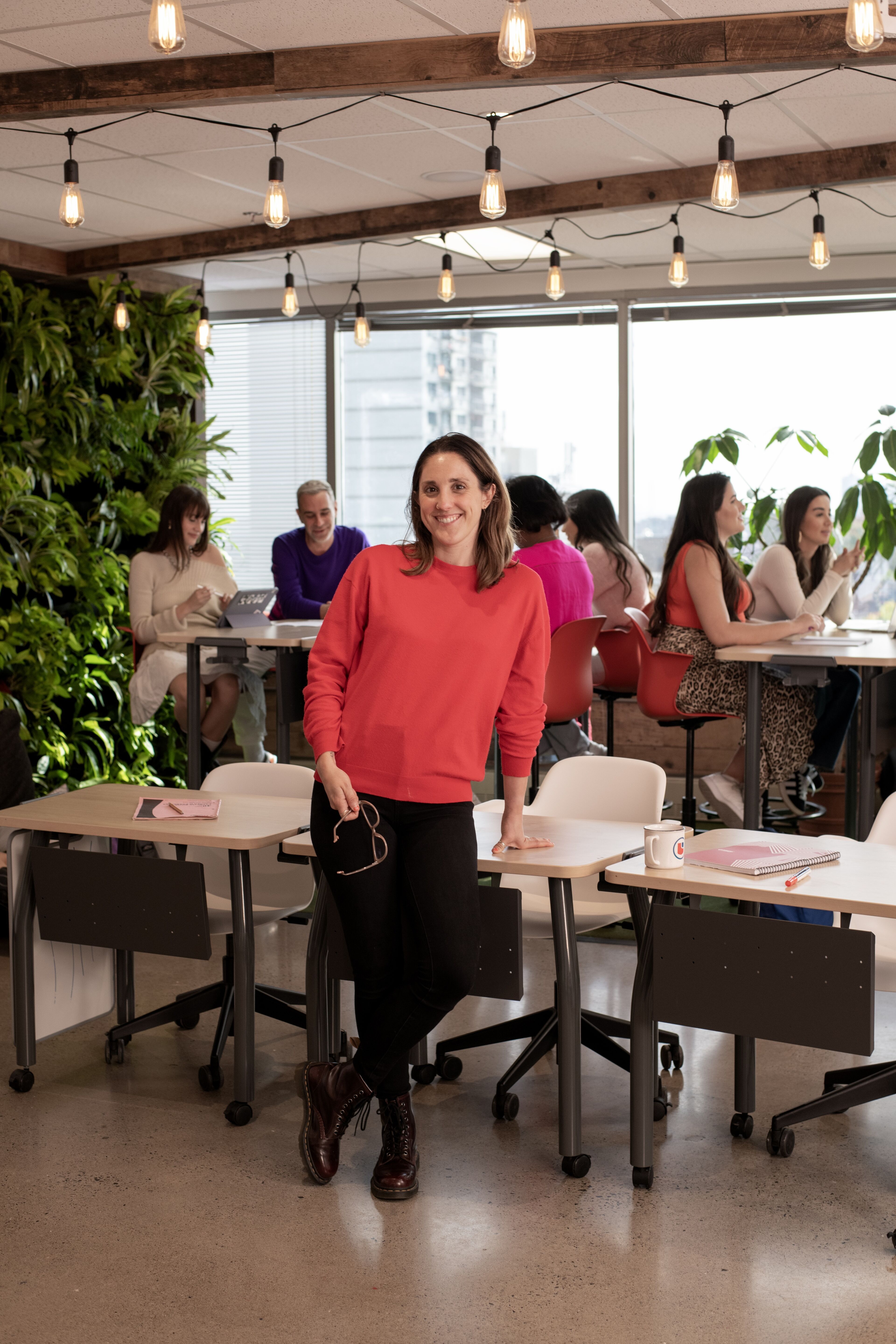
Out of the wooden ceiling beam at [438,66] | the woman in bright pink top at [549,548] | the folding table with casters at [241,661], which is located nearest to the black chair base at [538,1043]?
the woman in bright pink top at [549,548]

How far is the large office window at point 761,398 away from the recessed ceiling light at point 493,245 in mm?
937

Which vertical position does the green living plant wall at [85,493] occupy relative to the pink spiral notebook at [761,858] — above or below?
above

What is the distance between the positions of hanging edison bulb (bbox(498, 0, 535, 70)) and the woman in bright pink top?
2359mm

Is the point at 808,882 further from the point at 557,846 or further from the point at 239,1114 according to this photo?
the point at 239,1114

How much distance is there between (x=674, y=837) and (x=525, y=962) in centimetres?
186

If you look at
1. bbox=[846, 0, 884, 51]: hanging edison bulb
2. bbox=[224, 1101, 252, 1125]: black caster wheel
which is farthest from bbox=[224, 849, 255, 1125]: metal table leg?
bbox=[846, 0, 884, 51]: hanging edison bulb

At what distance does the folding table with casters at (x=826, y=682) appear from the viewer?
16.2 feet

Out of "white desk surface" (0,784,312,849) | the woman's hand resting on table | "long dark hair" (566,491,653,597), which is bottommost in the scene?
"white desk surface" (0,784,312,849)

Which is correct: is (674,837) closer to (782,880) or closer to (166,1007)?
(782,880)

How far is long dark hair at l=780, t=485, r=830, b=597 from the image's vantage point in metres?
6.05


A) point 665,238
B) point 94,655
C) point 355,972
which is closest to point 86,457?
point 94,655

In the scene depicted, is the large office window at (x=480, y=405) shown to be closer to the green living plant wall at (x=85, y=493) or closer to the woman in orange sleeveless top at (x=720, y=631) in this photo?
the green living plant wall at (x=85, y=493)

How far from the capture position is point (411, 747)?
2.75m

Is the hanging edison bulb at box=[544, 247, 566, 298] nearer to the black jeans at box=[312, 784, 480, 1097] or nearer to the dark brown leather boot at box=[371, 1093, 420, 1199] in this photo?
the black jeans at box=[312, 784, 480, 1097]
